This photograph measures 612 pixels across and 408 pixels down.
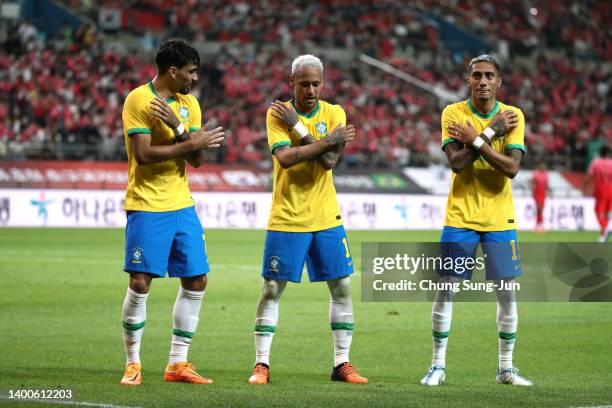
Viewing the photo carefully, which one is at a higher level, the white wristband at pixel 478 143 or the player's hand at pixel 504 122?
the player's hand at pixel 504 122

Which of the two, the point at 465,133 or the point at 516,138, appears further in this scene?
the point at 516,138

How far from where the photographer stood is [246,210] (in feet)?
A: 102

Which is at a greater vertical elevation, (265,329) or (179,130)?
(179,130)

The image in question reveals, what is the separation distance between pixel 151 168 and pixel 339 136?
137 centimetres

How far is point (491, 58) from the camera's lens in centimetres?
788

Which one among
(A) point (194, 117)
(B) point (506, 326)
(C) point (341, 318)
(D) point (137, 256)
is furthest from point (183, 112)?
(B) point (506, 326)

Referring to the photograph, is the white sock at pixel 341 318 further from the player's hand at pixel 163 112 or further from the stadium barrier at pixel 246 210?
the stadium barrier at pixel 246 210

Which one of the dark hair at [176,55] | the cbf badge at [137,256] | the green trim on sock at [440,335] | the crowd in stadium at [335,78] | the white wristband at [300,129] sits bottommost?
the green trim on sock at [440,335]

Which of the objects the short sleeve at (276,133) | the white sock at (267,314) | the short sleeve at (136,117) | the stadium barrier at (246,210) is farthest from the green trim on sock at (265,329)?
the stadium barrier at (246,210)

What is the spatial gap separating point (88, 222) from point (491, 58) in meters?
22.9

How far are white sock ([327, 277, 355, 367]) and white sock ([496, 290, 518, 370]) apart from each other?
1115mm

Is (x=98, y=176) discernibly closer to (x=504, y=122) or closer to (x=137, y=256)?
(x=137, y=256)

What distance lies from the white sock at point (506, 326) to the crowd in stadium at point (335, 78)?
23.3 metres

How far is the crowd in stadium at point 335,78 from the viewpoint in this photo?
3228cm
